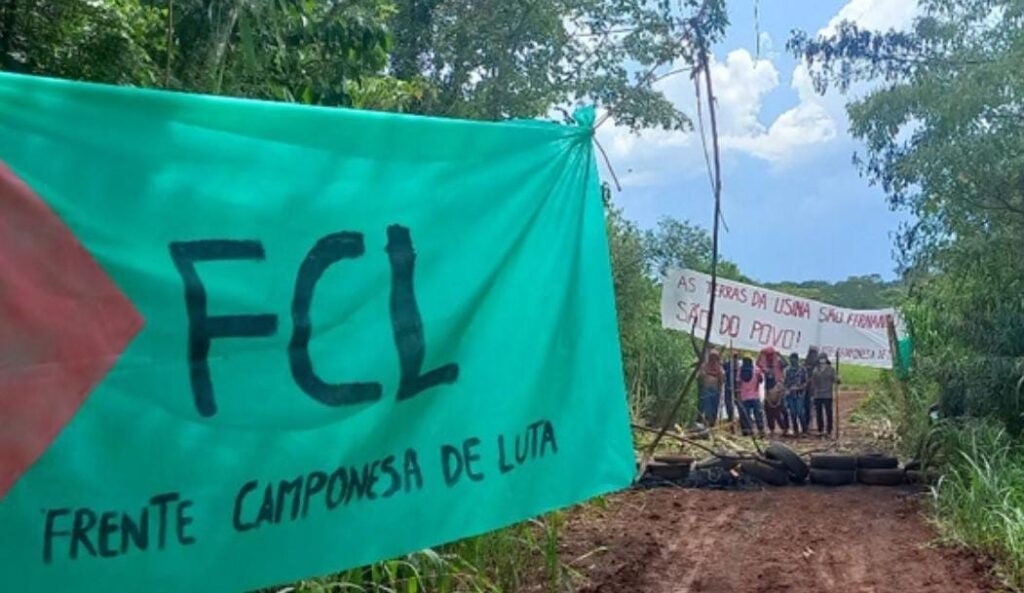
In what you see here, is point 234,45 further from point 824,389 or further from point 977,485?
point 824,389

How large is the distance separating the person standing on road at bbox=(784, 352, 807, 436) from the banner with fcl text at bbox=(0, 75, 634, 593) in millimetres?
12418

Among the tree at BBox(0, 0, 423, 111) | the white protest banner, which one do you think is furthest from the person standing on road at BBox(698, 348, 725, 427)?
the tree at BBox(0, 0, 423, 111)

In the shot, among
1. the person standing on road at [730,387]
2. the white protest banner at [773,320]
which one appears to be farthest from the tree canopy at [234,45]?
the person standing on road at [730,387]

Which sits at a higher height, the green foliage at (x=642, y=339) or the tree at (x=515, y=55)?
the tree at (x=515, y=55)

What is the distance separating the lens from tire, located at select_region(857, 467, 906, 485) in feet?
30.5

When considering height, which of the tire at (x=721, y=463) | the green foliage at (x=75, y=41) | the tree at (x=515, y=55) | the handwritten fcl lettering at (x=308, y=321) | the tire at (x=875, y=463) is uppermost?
the tree at (x=515, y=55)

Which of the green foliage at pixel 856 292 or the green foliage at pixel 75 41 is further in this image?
the green foliage at pixel 856 292

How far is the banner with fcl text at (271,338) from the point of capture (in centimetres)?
183

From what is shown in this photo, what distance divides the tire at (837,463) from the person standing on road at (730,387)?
4.79m

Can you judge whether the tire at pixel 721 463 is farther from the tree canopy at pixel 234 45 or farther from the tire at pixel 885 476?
the tree canopy at pixel 234 45

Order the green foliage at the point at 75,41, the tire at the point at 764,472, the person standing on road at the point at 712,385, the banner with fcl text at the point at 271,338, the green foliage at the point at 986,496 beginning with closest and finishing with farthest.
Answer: the banner with fcl text at the point at 271,338 → the green foliage at the point at 75,41 → the green foliage at the point at 986,496 → the tire at the point at 764,472 → the person standing on road at the point at 712,385

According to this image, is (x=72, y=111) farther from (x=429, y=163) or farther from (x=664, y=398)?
(x=664, y=398)

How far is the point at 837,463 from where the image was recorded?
950 centimetres

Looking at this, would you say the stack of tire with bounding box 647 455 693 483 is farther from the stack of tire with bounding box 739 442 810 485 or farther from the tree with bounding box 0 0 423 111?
the tree with bounding box 0 0 423 111
